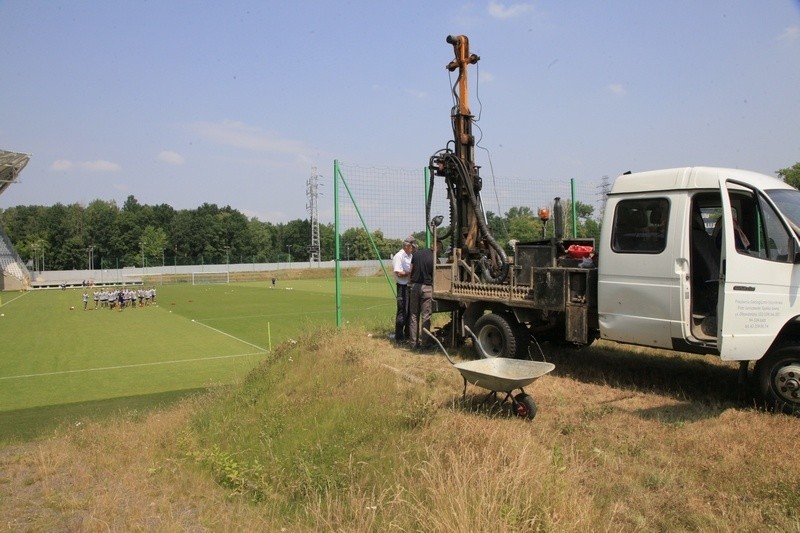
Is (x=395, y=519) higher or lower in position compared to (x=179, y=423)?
higher

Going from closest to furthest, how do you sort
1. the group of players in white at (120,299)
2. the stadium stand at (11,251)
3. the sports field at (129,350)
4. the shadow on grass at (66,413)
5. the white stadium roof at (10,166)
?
the shadow on grass at (66,413), the sports field at (129,350), the group of players in white at (120,299), the stadium stand at (11,251), the white stadium roof at (10,166)

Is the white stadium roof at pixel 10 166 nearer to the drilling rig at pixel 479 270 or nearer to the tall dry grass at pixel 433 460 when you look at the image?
the tall dry grass at pixel 433 460

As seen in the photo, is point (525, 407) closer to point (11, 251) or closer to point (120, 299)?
point (120, 299)

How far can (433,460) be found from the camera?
5.07 metres

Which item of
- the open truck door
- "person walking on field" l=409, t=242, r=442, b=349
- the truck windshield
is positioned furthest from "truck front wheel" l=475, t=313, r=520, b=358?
the truck windshield

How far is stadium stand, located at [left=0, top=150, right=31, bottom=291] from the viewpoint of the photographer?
69500mm

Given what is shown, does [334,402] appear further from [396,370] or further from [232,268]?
[232,268]

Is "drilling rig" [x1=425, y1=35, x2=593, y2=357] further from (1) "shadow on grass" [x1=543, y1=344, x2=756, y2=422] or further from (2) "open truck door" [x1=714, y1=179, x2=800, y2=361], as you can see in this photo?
(2) "open truck door" [x1=714, y1=179, x2=800, y2=361]

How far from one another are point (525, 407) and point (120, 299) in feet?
127

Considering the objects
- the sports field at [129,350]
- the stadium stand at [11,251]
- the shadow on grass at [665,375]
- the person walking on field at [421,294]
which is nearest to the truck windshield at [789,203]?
the shadow on grass at [665,375]

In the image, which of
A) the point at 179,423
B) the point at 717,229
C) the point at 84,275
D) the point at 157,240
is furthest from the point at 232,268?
the point at 717,229

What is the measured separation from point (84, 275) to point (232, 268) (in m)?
18.9

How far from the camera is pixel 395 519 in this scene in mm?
4289

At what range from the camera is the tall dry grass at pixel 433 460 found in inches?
165
